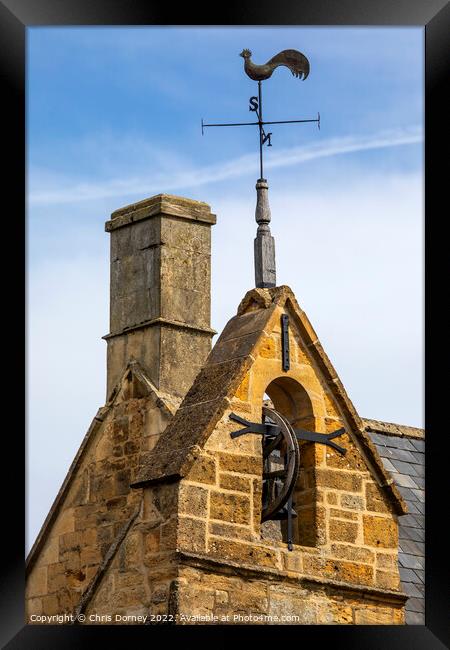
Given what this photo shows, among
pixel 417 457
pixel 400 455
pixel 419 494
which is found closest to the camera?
pixel 419 494

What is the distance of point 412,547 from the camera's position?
24.1m

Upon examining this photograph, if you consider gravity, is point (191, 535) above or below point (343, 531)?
below

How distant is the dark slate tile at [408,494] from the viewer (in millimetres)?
24906

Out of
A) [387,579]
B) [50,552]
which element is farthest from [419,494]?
[387,579]

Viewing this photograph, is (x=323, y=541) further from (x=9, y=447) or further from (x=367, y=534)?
(x=9, y=447)

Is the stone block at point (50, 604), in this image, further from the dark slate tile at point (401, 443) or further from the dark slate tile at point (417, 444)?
the dark slate tile at point (417, 444)

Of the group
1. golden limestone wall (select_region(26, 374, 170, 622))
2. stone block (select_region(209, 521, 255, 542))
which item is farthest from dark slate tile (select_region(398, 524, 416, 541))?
stone block (select_region(209, 521, 255, 542))

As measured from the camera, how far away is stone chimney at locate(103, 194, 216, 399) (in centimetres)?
2383

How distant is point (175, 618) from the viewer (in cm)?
1906

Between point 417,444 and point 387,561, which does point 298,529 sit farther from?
point 417,444

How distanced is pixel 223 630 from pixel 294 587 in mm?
2561

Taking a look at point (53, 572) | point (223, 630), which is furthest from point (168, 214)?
point (223, 630)

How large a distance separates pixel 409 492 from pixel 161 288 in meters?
3.28

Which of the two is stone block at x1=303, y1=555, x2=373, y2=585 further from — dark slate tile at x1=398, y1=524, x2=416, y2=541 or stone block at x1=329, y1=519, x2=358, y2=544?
dark slate tile at x1=398, y1=524, x2=416, y2=541
